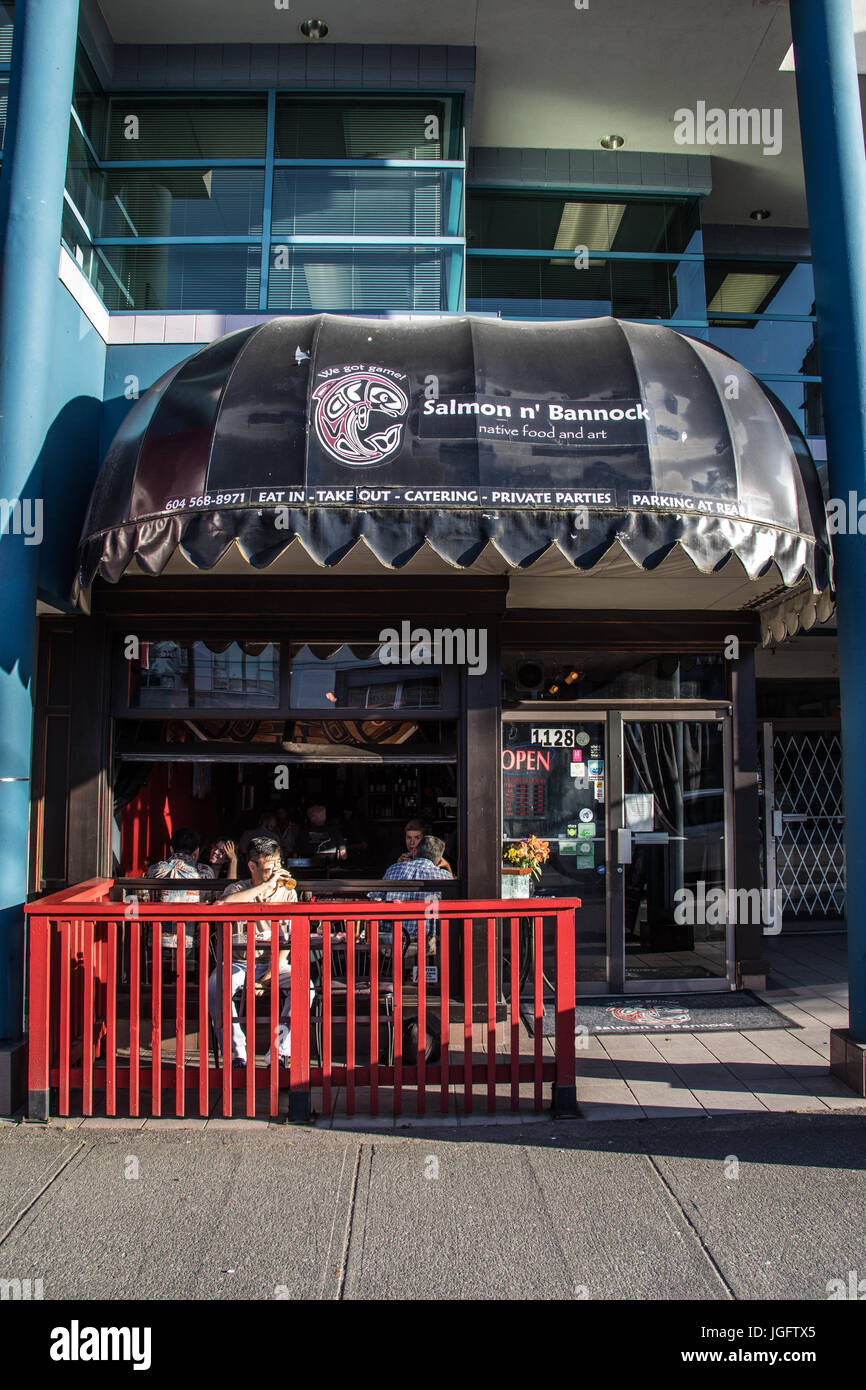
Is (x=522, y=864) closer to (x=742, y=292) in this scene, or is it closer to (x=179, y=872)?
(x=179, y=872)

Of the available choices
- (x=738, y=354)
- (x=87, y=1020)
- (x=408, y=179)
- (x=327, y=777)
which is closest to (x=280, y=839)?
(x=327, y=777)

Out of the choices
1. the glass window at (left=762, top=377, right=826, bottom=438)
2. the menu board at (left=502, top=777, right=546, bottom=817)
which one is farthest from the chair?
the glass window at (left=762, top=377, right=826, bottom=438)

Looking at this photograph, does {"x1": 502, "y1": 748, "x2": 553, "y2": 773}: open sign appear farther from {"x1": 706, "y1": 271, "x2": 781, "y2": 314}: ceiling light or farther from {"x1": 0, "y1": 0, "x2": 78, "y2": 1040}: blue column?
{"x1": 706, "y1": 271, "x2": 781, "y2": 314}: ceiling light

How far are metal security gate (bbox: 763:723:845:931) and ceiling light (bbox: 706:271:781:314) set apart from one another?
4.82m

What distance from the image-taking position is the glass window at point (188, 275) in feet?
23.2

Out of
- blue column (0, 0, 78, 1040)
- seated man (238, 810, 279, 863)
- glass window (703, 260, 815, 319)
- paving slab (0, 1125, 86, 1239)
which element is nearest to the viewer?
paving slab (0, 1125, 86, 1239)

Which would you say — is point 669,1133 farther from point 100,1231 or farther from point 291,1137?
point 100,1231

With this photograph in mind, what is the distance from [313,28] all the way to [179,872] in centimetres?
758

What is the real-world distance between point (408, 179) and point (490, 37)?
4.88ft

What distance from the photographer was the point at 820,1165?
407cm

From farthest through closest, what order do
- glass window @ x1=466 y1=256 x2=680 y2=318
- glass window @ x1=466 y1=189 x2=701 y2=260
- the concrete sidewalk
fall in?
1. glass window @ x1=466 y1=189 x2=701 y2=260
2. glass window @ x1=466 y1=256 x2=680 y2=318
3. the concrete sidewalk

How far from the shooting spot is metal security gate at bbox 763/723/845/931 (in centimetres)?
961

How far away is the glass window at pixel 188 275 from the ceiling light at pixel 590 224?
329 cm

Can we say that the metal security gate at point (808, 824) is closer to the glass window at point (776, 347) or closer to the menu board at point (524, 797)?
the menu board at point (524, 797)
